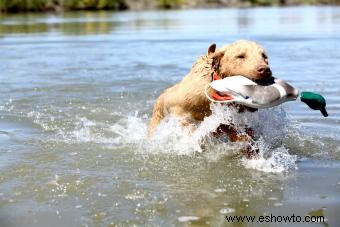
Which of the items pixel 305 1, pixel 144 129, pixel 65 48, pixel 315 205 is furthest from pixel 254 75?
pixel 305 1

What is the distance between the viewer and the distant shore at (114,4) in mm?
74188

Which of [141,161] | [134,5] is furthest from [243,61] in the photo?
[134,5]

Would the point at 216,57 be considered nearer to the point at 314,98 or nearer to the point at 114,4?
the point at 314,98

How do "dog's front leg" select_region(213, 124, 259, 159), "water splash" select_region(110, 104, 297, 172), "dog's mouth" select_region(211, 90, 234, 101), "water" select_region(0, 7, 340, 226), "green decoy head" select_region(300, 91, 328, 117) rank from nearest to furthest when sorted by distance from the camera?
"water" select_region(0, 7, 340, 226) < "dog's mouth" select_region(211, 90, 234, 101) < "green decoy head" select_region(300, 91, 328, 117) < "water splash" select_region(110, 104, 297, 172) < "dog's front leg" select_region(213, 124, 259, 159)

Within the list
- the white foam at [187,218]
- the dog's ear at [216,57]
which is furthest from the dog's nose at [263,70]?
the white foam at [187,218]

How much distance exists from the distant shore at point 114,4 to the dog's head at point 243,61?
68862 millimetres

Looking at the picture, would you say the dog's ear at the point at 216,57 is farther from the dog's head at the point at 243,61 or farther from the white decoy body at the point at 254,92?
the white decoy body at the point at 254,92

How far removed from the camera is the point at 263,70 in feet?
18.2

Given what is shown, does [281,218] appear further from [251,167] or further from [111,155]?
[111,155]

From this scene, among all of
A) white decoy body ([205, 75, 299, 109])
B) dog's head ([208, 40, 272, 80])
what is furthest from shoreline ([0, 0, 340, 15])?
white decoy body ([205, 75, 299, 109])

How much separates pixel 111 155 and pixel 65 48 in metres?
14.1

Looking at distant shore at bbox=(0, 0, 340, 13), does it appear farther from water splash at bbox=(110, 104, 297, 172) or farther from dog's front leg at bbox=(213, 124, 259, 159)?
dog's front leg at bbox=(213, 124, 259, 159)

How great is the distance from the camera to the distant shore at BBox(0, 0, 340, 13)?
2921 inches

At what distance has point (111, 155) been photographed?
6.67 m
